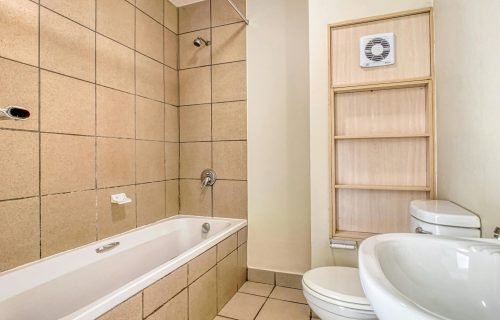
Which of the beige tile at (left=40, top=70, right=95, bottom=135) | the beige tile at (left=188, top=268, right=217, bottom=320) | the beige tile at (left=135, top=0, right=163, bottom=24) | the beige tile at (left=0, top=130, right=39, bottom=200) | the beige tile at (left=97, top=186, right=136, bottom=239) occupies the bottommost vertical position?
the beige tile at (left=188, top=268, right=217, bottom=320)

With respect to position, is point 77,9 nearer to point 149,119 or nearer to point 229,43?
point 149,119

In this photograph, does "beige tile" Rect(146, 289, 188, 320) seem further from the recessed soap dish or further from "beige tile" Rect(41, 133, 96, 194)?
"beige tile" Rect(41, 133, 96, 194)

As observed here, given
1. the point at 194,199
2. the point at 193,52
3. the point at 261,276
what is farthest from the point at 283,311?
the point at 193,52

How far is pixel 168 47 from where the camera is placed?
230 cm

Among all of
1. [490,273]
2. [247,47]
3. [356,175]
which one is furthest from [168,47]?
[490,273]

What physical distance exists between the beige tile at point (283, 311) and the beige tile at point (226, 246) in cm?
45

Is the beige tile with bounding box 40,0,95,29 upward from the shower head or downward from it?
downward

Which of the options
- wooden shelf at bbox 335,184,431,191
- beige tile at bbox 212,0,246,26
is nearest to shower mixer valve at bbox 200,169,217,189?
wooden shelf at bbox 335,184,431,191

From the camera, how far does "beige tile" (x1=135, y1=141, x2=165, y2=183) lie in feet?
6.50

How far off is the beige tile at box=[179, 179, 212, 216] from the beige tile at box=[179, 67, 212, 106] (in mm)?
755

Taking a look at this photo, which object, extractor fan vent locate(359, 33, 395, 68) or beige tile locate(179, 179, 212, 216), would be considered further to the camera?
beige tile locate(179, 179, 212, 216)

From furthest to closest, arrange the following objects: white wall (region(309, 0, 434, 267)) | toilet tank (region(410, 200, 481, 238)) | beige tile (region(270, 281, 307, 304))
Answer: beige tile (region(270, 281, 307, 304)) < white wall (region(309, 0, 434, 267)) < toilet tank (region(410, 200, 481, 238))

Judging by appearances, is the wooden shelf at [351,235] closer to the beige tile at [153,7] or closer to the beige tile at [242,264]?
the beige tile at [242,264]

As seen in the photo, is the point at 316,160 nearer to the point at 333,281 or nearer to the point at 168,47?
the point at 333,281
